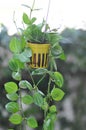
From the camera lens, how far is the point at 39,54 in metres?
1.46

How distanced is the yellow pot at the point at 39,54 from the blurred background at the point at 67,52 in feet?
0.77

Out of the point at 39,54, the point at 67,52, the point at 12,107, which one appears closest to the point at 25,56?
the point at 39,54

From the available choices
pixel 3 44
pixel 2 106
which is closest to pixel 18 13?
pixel 3 44

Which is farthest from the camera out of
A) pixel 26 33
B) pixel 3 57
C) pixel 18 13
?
pixel 3 57

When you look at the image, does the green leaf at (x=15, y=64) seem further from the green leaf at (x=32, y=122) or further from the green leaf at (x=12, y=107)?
the green leaf at (x=32, y=122)

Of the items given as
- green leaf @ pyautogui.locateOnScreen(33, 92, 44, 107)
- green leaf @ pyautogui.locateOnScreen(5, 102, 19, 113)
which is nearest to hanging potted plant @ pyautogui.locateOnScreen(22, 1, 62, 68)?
green leaf @ pyautogui.locateOnScreen(33, 92, 44, 107)

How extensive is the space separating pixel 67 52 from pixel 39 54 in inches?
15.3

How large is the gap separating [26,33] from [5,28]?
339 millimetres

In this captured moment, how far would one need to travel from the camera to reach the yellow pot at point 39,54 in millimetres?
1449

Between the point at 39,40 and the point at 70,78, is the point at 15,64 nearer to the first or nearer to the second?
the point at 39,40

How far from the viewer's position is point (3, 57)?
180cm

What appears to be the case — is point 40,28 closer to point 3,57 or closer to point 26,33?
point 26,33

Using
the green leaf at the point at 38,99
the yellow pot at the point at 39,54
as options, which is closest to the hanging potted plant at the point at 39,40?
the yellow pot at the point at 39,54

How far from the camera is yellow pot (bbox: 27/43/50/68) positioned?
1.45m
